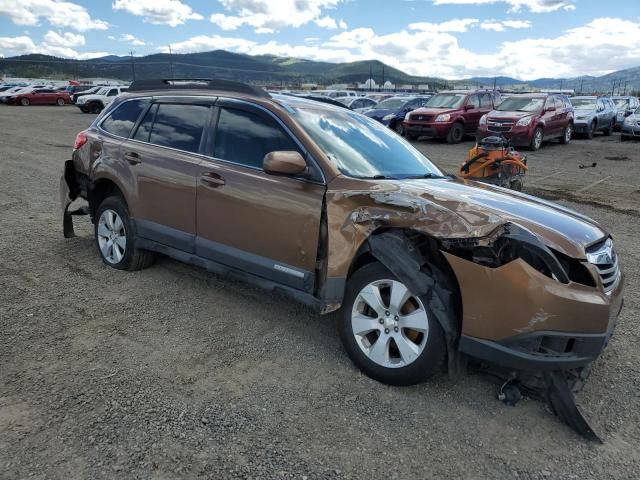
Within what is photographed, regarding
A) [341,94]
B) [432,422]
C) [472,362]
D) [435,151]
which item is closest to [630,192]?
[435,151]

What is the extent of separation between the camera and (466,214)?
303 centimetres

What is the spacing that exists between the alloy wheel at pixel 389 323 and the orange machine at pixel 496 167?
529 cm

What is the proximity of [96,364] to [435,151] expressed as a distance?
14682mm

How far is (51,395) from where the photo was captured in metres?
3.11

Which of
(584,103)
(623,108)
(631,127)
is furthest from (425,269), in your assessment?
(623,108)

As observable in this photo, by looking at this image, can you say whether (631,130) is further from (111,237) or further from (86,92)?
(86,92)

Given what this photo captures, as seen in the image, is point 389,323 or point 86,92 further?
point 86,92

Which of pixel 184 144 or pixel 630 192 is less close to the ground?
pixel 184 144

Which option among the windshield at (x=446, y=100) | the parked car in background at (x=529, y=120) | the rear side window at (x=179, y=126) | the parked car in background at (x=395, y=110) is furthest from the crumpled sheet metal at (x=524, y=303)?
the parked car in background at (x=395, y=110)

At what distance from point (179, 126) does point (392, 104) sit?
736 inches

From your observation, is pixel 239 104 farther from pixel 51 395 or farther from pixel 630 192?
pixel 630 192

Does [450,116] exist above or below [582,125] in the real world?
above

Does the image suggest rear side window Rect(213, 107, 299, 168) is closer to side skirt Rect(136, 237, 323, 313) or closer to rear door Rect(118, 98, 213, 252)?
rear door Rect(118, 98, 213, 252)

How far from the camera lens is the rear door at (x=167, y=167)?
4.35 m
